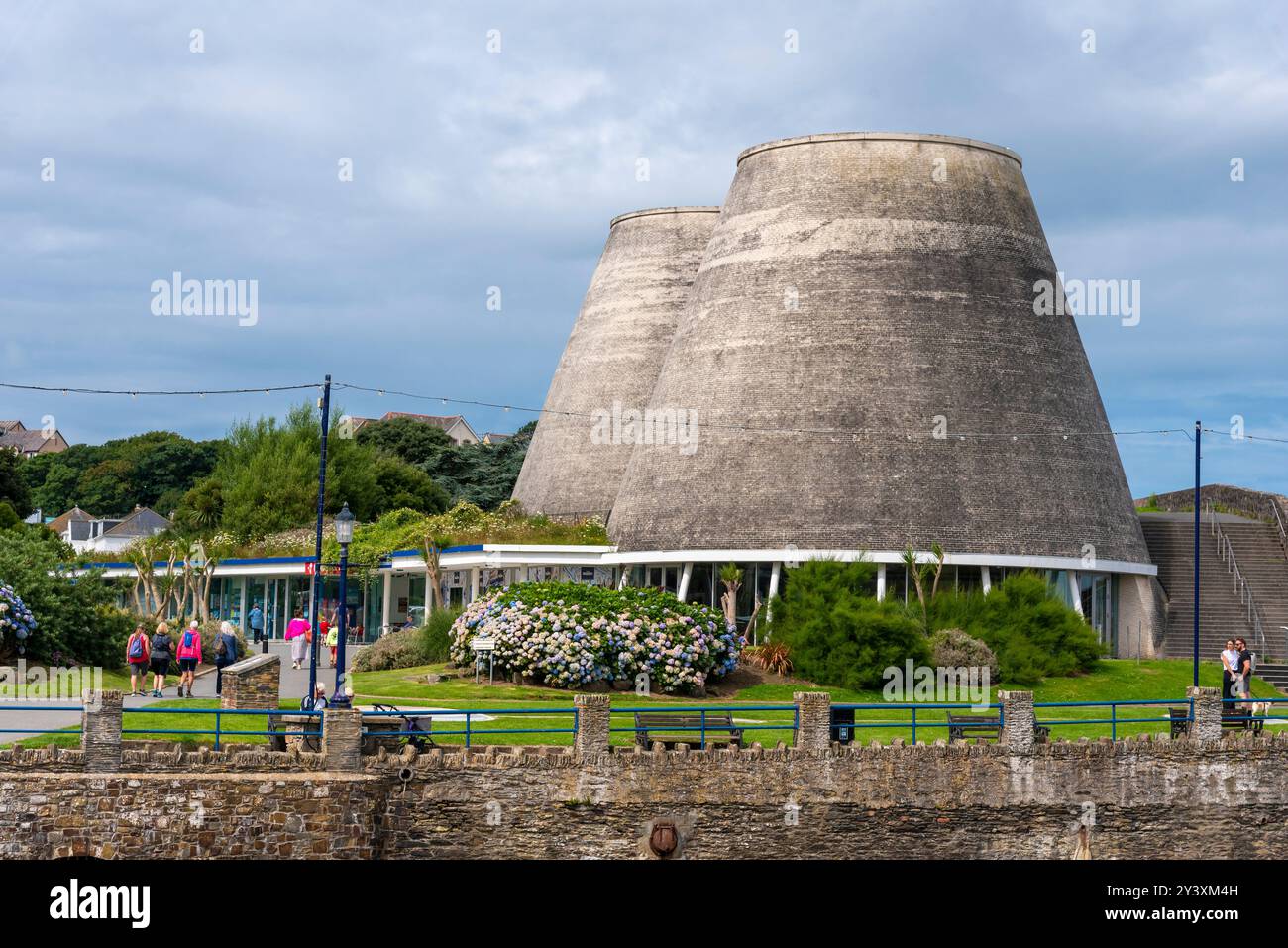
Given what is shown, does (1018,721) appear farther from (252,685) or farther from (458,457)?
(458,457)

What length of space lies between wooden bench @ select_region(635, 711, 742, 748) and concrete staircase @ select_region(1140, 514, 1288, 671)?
21.2 meters

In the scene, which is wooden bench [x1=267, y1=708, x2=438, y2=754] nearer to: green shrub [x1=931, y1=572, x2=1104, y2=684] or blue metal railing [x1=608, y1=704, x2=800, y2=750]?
blue metal railing [x1=608, y1=704, x2=800, y2=750]

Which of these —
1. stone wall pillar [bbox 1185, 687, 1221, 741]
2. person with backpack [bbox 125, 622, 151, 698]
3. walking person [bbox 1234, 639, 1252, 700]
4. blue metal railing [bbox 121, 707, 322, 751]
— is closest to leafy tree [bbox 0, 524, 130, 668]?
person with backpack [bbox 125, 622, 151, 698]

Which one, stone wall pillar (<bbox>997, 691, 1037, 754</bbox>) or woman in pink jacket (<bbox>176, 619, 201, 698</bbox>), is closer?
stone wall pillar (<bbox>997, 691, 1037, 754</bbox>)

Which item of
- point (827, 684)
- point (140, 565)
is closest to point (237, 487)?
point (140, 565)

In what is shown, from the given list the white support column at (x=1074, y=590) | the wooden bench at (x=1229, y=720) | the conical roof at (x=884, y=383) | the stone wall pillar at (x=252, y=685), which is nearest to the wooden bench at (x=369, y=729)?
the stone wall pillar at (x=252, y=685)

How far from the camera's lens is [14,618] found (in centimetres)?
3288

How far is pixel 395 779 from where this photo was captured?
966 inches

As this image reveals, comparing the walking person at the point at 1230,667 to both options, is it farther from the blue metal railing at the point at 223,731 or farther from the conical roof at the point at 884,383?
the blue metal railing at the point at 223,731

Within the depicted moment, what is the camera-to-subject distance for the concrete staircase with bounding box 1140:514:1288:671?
1778 inches

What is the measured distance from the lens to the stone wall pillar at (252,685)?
28.4 meters

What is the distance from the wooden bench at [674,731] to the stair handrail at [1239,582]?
22318mm
